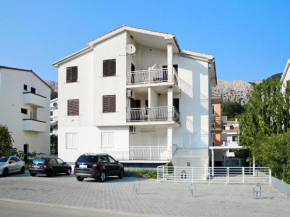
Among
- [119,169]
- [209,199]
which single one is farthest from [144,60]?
[209,199]

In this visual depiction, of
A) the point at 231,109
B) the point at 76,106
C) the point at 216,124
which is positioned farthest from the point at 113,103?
the point at 231,109

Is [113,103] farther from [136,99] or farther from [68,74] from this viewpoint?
[68,74]

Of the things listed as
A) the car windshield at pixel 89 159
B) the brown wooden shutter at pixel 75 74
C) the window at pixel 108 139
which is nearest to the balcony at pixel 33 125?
the brown wooden shutter at pixel 75 74

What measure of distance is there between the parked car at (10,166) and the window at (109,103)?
7.73 m

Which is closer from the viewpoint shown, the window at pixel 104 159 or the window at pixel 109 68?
the window at pixel 104 159

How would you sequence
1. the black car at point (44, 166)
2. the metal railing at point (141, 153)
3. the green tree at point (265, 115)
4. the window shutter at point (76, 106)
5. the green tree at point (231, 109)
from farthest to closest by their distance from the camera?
the green tree at point (231, 109), the window shutter at point (76, 106), the metal railing at point (141, 153), the green tree at point (265, 115), the black car at point (44, 166)

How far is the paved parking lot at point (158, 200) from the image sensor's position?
11.1 meters

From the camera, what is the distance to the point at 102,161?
67.9 ft

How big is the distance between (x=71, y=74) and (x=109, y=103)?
4.90 m

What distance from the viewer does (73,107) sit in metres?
29.2

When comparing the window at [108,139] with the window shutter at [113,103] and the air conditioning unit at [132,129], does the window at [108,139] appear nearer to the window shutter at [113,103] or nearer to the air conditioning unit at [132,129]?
the air conditioning unit at [132,129]

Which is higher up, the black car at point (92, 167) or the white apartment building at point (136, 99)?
the white apartment building at point (136, 99)

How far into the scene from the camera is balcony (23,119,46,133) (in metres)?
39.6

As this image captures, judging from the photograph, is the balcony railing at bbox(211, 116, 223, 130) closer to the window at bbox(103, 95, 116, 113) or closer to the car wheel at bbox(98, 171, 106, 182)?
the window at bbox(103, 95, 116, 113)
